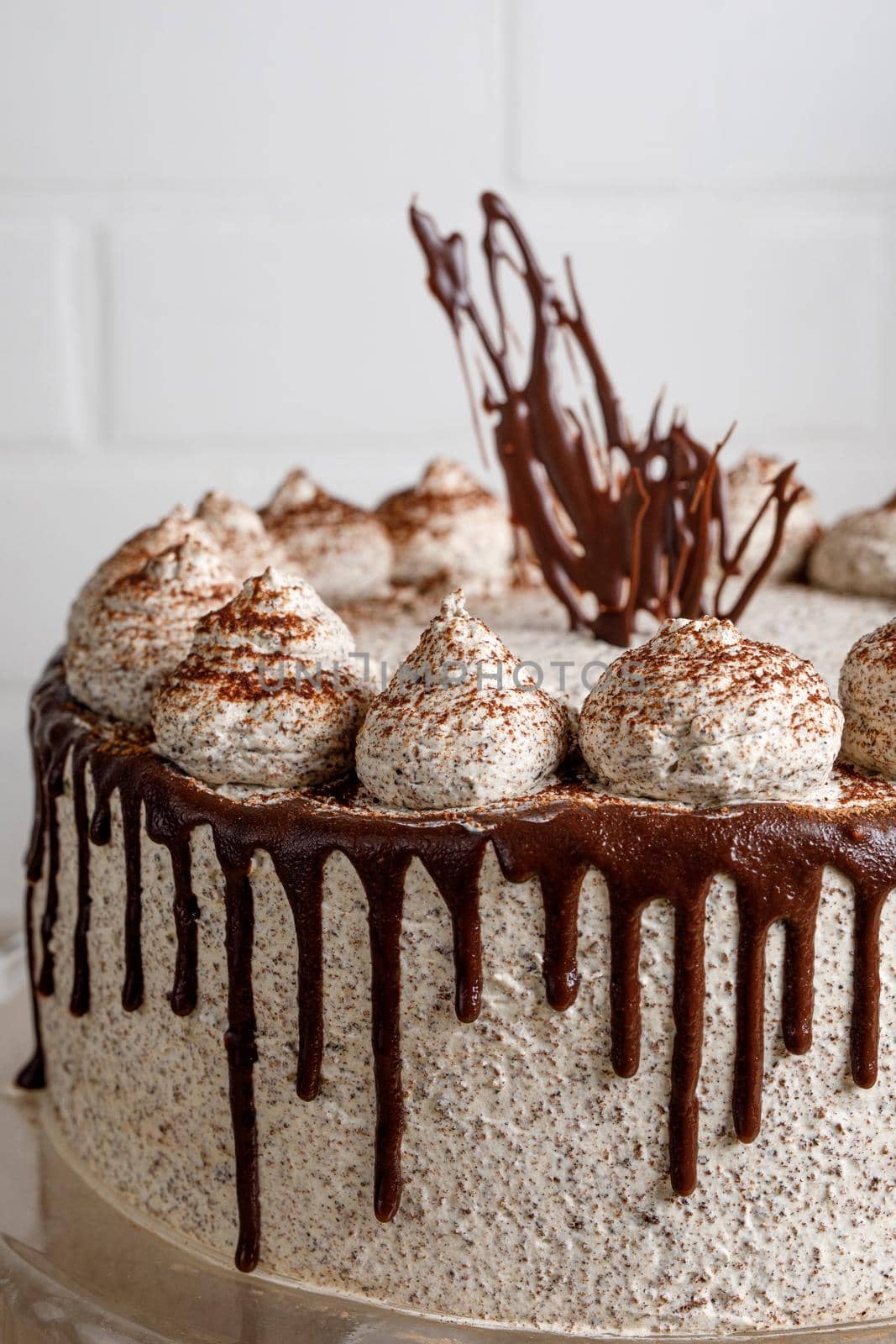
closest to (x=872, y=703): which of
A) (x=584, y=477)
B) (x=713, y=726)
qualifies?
(x=713, y=726)

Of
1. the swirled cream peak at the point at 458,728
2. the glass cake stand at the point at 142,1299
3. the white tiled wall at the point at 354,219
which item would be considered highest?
the white tiled wall at the point at 354,219

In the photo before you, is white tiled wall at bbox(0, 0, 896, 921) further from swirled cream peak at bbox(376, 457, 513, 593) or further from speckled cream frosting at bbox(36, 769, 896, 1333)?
speckled cream frosting at bbox(36, 769, 896, 1333)

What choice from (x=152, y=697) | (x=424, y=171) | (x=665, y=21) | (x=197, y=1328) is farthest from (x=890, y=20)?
(x=197, y=1328)


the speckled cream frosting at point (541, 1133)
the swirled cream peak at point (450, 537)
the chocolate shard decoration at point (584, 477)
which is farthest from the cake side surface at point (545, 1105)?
the swirled cream peak at point (450, 537)

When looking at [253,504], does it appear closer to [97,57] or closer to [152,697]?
[97,57]

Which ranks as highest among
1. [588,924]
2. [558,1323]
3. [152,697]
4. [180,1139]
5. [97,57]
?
[97,57]

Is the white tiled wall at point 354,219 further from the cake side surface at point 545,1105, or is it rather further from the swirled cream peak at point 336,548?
the cake side surface at point 545,1105
